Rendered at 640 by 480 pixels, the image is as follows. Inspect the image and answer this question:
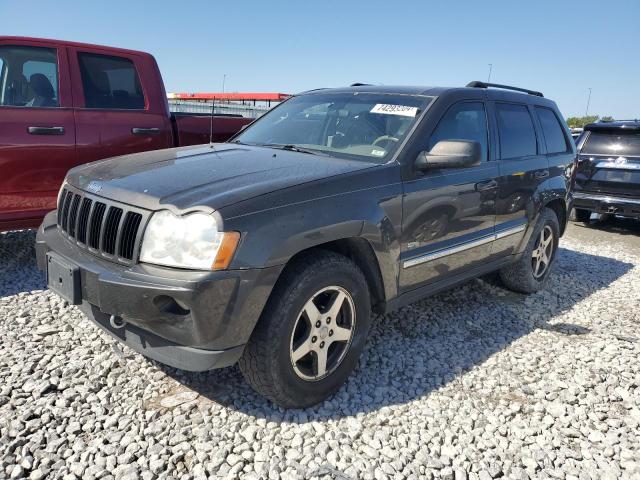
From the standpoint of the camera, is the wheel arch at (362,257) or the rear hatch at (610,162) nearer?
the wheel arch at (362,257)

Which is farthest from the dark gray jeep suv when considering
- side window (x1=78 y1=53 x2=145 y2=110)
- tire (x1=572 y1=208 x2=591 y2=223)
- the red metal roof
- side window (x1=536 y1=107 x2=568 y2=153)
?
tire (x1=572 y1=208 x2=591 y2=223)

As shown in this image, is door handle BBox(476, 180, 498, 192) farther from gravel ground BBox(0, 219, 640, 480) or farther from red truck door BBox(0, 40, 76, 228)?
red truck door BBox(0, 40, 76, 228)

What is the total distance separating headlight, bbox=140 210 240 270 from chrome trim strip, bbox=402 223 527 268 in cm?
129

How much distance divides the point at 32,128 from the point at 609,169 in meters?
7.41

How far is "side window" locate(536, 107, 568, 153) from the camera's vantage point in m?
4.77

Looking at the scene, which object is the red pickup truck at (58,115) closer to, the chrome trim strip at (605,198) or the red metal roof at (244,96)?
the red metal roof at (244,96)

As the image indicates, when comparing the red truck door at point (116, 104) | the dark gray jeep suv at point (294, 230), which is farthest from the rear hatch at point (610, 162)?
the red truck door at point (116, 104)

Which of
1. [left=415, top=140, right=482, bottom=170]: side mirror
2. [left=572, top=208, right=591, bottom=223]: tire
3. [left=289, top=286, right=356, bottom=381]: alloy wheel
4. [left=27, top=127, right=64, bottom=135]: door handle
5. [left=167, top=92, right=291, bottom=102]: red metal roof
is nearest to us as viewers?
[left=289, top=286, right=356, bottom=381]: alloy wheel

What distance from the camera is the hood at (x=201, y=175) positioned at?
7.97ft

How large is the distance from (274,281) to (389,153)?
120 cm

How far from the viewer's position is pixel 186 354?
2.34 m

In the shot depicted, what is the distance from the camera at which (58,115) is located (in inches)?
174

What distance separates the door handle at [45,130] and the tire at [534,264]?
13.3ft

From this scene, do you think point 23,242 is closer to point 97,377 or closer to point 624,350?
point 97,377
